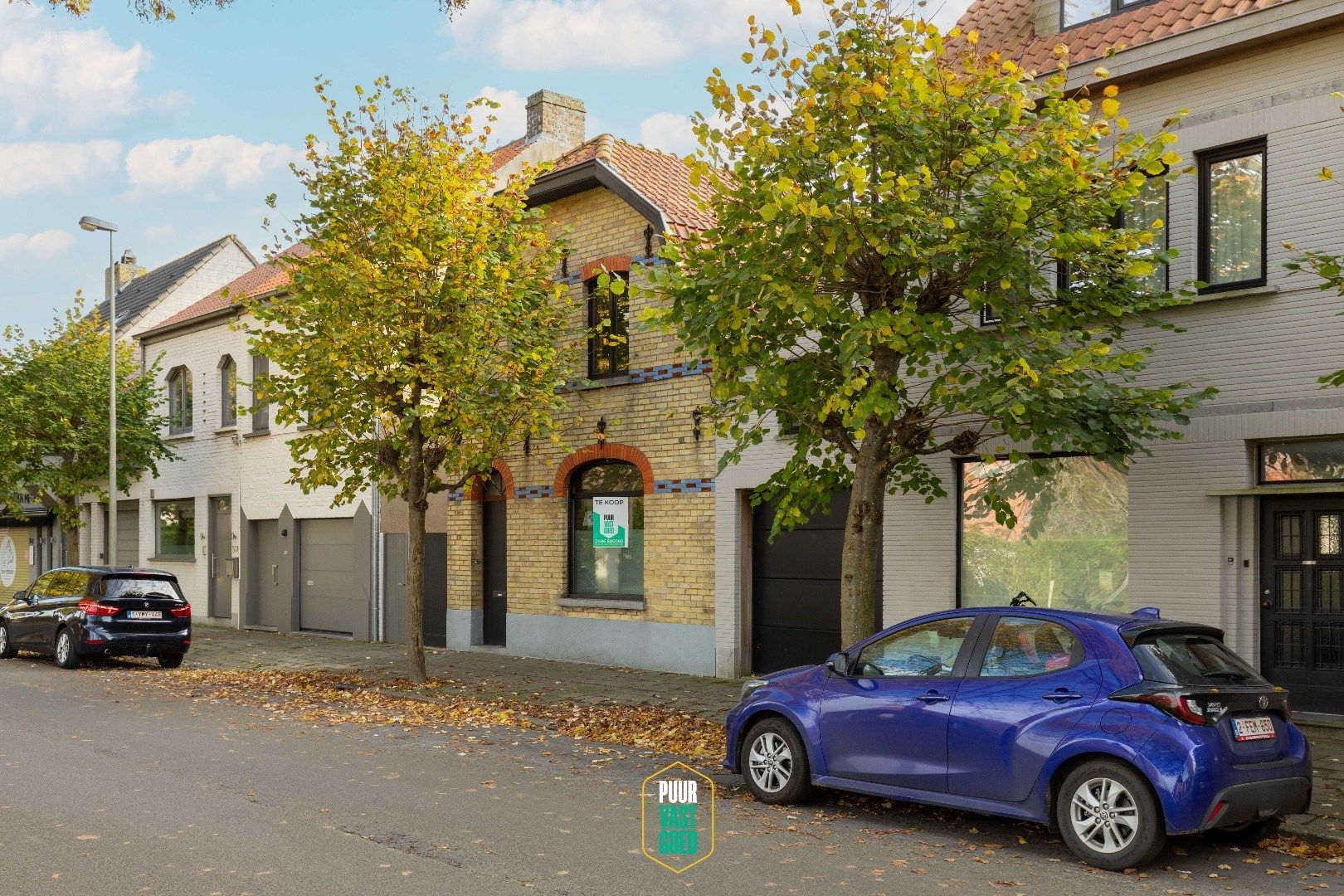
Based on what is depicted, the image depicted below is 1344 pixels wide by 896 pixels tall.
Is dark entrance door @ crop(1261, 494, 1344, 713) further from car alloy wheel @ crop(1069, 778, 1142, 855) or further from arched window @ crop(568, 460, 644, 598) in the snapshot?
arched window @ crop(568, 460, 644, 598)

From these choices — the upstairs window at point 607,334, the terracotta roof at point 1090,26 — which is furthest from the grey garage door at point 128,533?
the terracotta roof at point 1090,26

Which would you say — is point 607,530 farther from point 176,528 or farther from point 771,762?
point 176,528

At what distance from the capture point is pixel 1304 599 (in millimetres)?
11758

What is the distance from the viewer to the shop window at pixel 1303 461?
11562 millimetres

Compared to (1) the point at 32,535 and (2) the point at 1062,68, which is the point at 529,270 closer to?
(2) the point at 1062,68

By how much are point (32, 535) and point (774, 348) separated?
3352 centimetres

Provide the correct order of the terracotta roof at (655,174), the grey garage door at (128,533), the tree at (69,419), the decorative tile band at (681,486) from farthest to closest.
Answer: the grey garage door at (128,533) < the tree at (69,419) < the terracotta roof at (655,174) < the decorative tile band at (681,486)

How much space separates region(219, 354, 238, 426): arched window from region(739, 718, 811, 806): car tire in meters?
21.9

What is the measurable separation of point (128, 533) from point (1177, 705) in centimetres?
3132

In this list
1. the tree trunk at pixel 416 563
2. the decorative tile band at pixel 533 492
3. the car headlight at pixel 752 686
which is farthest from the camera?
the decorative tile band at pixel 533 492

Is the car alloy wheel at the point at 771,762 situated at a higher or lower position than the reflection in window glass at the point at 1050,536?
lower

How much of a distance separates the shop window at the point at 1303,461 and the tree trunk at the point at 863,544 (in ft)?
12.4

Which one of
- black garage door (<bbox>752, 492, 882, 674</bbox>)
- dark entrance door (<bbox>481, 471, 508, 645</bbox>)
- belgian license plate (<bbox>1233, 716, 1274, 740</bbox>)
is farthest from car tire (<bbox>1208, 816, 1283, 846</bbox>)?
dark entrance door (<bbox>481, 471, 508, 645</bbox>)

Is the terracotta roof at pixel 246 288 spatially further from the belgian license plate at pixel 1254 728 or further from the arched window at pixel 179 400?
the belgian license plate at pixel 1254 728
